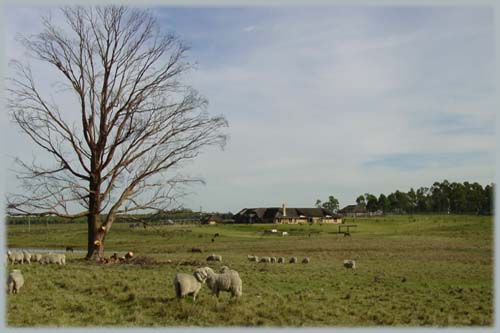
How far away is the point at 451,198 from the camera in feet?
432

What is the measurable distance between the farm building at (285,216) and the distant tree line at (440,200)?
1401 inches

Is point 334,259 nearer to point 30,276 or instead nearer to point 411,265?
point 411,265

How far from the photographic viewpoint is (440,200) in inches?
5566

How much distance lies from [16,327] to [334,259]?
2354 cm

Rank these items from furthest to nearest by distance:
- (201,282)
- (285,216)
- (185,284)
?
1. (285,216)
2. (201,282)
3. (185,284)

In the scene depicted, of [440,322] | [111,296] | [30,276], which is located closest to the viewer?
[440,322]

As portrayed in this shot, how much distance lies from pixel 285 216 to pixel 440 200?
184 feet

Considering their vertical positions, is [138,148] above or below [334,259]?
above

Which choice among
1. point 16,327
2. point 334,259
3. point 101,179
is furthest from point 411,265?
point 16,327

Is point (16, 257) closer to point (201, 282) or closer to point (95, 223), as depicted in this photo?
point (95, 223)

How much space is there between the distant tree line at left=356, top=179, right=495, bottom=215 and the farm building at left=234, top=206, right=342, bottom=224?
117 ft

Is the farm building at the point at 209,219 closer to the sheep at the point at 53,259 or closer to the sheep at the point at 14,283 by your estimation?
the sheep at the point at 53,259

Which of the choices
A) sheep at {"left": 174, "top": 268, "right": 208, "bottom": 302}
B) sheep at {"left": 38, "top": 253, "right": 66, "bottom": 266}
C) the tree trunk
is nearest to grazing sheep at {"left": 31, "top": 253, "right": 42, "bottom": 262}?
sheep at {"left": 38, "top": 253, "right": 66, "bottom": 266}

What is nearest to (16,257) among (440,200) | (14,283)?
(14,283)
